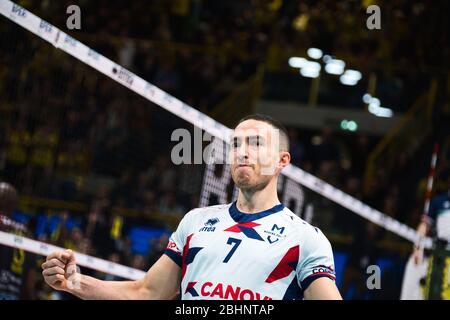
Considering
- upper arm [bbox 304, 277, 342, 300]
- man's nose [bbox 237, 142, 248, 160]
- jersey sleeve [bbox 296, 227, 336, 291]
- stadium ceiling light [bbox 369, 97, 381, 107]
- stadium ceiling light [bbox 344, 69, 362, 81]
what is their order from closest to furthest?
upper arm [bbox 304, 277, 342, 300] → jersey sleeve [bbox 296, 227, 336, 291] → man's nose [bbox 237, 142, 248, 160] → stadium ceiling light [bbox 344, 69, 362, 81] → stadium ceiling light [bbox 369, 97, 381, 107]

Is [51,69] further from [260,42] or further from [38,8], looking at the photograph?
[260,42]

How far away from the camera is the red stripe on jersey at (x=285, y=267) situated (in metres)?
3.81

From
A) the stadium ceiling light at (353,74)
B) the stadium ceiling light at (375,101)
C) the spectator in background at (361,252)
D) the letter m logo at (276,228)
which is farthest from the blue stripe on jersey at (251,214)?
the stadium ceiling light at (375,101)

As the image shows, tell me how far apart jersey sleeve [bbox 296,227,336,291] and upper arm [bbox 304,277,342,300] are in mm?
23

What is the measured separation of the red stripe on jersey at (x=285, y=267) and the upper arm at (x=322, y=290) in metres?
0.14

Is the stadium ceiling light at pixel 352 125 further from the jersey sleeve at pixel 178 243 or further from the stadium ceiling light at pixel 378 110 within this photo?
the jersey sleeve at pixel 178 243

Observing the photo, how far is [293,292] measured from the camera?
3.84 m

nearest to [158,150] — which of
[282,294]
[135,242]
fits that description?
[135,242]

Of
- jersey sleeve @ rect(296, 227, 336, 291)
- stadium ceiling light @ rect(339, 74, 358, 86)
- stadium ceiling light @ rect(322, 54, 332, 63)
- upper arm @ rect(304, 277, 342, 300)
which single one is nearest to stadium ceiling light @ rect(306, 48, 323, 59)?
stadium ceiling light @ rect(322, 54, 332, 63)

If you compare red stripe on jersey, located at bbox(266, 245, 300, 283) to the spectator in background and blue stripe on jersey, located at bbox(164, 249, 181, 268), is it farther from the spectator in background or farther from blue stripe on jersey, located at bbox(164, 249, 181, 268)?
the spectator in background

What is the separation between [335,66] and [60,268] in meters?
12.6

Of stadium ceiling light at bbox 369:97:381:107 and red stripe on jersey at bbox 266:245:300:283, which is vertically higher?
stadium ceiling light at bbox 369:97:381:107

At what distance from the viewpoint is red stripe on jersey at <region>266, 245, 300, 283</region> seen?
3.81 meters

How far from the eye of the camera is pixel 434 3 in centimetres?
1644
